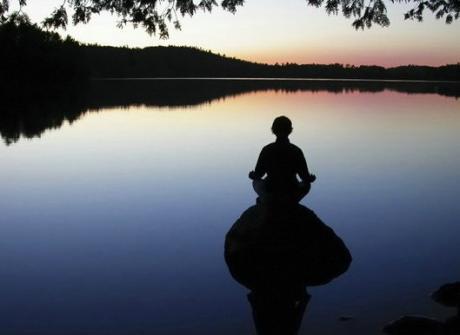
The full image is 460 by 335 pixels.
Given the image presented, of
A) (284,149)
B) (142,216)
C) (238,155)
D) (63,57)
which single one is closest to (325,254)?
(284,149)

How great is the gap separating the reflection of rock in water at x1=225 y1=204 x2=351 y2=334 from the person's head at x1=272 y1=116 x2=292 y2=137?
1156 mm

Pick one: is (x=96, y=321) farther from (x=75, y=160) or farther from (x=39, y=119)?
(x=39, y=119)

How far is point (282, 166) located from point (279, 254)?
1355mm

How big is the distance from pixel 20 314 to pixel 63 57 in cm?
12922

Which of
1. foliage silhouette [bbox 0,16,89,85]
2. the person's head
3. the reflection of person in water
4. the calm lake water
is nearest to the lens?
the person's head

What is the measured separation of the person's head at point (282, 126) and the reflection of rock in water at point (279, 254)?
3.79 ft

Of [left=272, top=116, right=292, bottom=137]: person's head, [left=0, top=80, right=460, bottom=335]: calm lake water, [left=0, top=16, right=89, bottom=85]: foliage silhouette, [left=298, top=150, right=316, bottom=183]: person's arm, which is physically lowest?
[left=0, top=80, right=460, bottom=335]: calm lake water

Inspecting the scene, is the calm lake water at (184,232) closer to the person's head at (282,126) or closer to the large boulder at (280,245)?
the large boulder at (280,245)

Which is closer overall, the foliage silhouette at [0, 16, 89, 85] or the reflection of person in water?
the reflection of person in water

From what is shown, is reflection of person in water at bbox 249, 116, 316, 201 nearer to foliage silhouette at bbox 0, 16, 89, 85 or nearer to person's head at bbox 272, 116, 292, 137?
person's head at bbox 272, 116, 292, 137

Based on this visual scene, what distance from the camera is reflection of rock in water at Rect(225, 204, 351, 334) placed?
7395 millimetres

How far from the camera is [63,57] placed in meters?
128

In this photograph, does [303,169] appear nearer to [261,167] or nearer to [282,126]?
[261,167]

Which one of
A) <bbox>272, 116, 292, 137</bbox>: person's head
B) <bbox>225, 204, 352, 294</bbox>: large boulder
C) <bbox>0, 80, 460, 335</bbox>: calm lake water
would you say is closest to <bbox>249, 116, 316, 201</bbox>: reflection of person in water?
<bbox>272, 116, 292, 137</bbox>: person's head
